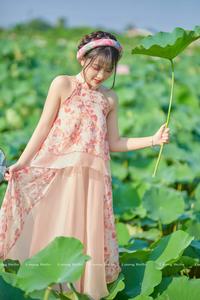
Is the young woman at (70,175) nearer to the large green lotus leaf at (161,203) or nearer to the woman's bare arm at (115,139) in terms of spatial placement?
the woman's bare arm at (115,139)

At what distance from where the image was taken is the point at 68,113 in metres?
1.57

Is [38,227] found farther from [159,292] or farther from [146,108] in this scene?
[146,108]

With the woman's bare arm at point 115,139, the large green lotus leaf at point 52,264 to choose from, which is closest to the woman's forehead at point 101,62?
the woman's bare arm at point 115,139

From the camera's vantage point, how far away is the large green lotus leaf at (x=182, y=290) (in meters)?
1.58

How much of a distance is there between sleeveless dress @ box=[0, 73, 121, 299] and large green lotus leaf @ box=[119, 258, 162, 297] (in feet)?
0.34

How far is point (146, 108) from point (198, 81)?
1.69 m

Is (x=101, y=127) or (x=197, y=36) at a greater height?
(x=197, y=36)

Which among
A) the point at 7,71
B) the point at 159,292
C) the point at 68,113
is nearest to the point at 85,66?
the point at 68,113

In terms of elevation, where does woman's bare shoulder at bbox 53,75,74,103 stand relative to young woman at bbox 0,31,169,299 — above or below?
above

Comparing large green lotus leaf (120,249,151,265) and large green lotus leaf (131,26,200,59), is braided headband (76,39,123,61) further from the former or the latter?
large green lotus leaf (120,249,151,265)

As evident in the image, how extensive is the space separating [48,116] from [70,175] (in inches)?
5.4

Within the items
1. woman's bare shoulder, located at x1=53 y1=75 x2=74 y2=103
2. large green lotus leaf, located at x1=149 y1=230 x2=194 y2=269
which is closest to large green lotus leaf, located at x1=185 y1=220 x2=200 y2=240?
large green lotus leaf, located at x1=149 y1=230 x2=194 y2=269

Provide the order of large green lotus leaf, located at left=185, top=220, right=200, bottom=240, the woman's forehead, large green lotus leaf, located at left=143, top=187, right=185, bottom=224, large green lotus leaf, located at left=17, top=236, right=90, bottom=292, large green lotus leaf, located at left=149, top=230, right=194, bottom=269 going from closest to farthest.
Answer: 1. large green lotus leaf, located at left=17, top=236, right=90, bottom=292
2. the woman's forehead
3. large green lotus leaf, located at left=149, top=230, right=194, bottom=269
4. large green lotus leaf, located at left=185, top=220, right=200, bottom=240
5. large green lotus leaf, located at left=143, top=187, right=185, bottom=224

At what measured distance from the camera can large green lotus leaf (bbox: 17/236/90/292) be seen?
1.42m
